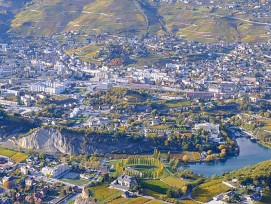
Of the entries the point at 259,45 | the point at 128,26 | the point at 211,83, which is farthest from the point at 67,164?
the point at 128,26

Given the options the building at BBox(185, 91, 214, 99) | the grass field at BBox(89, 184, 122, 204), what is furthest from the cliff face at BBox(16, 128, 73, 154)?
the building at BBox(185, 91, 214, 99)

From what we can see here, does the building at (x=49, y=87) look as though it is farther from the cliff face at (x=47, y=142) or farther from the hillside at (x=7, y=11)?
the hillside at (x=7, y=11)

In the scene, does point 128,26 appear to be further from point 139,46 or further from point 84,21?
point 139,46

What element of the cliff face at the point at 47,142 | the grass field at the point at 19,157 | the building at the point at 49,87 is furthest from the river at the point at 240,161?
the building at the point at 49,87

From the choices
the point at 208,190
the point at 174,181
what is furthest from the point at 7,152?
the point at 208,190

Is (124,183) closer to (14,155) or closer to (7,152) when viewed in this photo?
(14,155)

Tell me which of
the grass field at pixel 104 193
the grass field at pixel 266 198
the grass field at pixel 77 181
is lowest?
the grass field at pixel 77 181

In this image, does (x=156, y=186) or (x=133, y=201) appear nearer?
(x=133, y=201)
